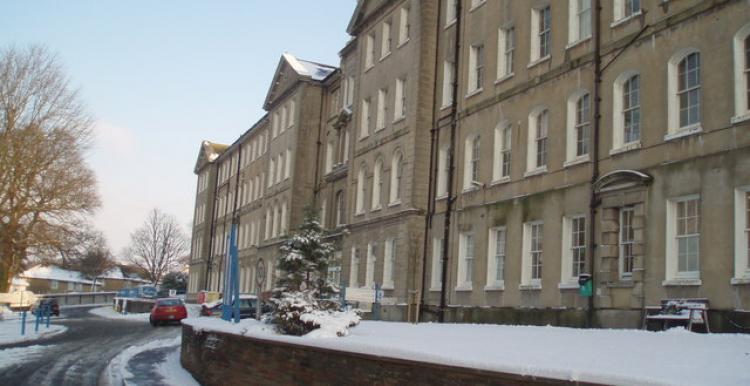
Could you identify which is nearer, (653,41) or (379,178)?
(653,41)

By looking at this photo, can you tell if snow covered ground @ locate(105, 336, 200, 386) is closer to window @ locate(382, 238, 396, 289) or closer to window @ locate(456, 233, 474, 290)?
window @ locate(382, 238, 396, 289)

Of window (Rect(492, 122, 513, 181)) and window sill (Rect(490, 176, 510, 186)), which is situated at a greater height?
window (Rect(492, 122, 513, 181))

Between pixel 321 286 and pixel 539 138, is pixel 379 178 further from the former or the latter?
pixel 539 138

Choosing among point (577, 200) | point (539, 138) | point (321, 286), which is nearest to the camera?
point (577, 200)

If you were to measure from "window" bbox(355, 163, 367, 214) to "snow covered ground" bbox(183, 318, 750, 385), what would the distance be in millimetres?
20045

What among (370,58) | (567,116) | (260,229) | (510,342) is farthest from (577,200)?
(260,229)

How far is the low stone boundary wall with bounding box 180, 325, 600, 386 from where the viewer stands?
10.4 m

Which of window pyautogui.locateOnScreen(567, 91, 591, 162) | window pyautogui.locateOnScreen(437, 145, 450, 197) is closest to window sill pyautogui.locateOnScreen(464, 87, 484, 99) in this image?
window pyautogui.locateOnScreen(437, 145, 450, 197)

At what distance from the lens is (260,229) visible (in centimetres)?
5806

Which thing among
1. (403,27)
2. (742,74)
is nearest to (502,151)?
(742,74)

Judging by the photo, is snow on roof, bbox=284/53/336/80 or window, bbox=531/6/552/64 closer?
window, bbox=531/6/552/64

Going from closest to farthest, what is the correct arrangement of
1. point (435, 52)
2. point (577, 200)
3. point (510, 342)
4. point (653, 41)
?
point (510, 342)
point (653, 41)
point (577, 200)
point (435, 52)

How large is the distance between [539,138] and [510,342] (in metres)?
11.9

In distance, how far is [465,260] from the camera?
91.9 feet
